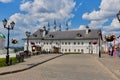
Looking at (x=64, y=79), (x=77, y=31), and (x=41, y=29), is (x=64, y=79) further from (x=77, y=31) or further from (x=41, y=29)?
(x=41, y=29)

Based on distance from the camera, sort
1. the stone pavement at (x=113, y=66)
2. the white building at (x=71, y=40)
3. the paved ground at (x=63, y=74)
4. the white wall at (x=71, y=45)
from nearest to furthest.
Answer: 1. the paved ground at (x=63, y=74)
2. the stone pavement at (x=113, y=66)
3. the white building at (x=71, y=40)
4. the white wall at (x=71, y=45)

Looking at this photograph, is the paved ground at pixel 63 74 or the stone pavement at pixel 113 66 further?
the stone pavement at pixel 113 66

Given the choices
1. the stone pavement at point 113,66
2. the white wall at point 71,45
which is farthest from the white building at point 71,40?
the stone pavement at point 113,66

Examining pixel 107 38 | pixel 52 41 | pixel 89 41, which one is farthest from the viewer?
pixel 52 41

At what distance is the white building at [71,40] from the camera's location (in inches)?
5001

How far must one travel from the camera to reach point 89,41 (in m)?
129

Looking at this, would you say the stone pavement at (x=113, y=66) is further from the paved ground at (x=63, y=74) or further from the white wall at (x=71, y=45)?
the white wall at (x=71, y=45)

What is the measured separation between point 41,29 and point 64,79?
130146 mm

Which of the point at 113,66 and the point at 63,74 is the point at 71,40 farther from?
the point at 63,74

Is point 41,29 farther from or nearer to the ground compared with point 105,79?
farther from the ground

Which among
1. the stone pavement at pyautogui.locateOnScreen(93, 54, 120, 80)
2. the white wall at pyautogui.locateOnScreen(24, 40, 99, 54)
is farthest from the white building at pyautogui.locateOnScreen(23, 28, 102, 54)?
the stone pavement at pyautogui.locateOnScreen(93, 54, 120, 80)

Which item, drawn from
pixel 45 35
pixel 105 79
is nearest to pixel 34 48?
pixel 45 35

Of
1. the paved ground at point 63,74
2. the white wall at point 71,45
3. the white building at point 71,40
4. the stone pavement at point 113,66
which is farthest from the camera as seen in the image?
the white wall at point 71,45

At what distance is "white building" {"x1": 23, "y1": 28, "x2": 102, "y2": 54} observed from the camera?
127 meters
